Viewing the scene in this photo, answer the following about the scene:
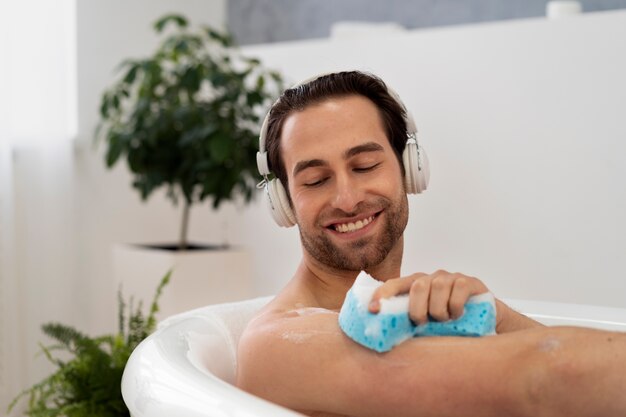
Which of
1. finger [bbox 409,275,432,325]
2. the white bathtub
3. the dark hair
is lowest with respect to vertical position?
the white bathtub

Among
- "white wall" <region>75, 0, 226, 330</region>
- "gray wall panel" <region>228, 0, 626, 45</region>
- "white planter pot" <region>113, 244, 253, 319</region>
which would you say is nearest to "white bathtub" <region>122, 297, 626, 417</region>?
"white planter pot" <region>113, 244, 253, 319</region>

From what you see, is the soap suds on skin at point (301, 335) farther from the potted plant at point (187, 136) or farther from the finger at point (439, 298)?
the potted plant at point (187, 136)

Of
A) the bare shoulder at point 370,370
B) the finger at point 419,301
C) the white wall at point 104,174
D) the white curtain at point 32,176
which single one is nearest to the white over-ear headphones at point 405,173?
the bare shoulder at point 370,370

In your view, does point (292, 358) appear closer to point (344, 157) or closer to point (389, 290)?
point (389, 290)

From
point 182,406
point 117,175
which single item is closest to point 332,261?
point 182,406

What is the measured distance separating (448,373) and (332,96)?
50 cm

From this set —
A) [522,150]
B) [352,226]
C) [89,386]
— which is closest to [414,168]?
[352,226]

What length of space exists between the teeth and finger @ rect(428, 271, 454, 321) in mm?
299

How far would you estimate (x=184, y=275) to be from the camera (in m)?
2.88

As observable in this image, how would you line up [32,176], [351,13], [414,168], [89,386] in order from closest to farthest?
[414,168]
[89,386]
[32,176]
[351,13]

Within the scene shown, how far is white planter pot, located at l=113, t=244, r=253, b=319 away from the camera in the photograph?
9.43 ft

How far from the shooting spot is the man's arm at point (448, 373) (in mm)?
860

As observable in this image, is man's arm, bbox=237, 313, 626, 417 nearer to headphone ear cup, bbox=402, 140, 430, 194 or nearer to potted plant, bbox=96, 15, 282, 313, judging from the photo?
headphone ear cup, bbox=402, 140, 430, 194

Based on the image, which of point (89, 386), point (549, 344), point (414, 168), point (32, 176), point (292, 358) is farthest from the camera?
point (32, 176)
